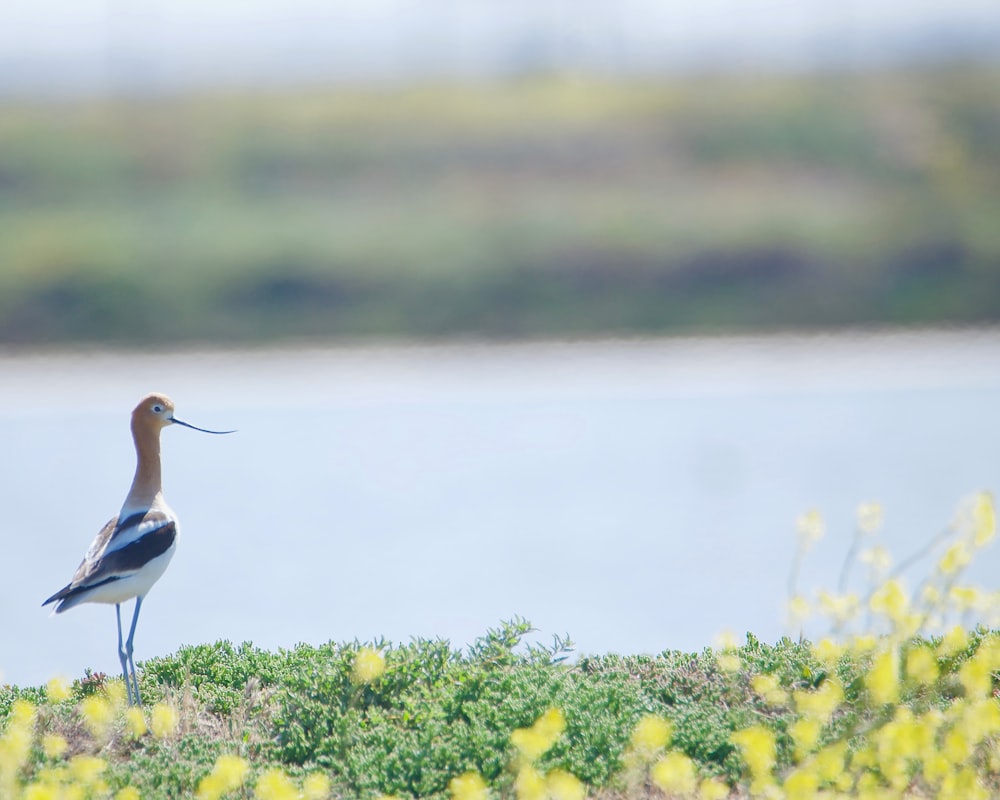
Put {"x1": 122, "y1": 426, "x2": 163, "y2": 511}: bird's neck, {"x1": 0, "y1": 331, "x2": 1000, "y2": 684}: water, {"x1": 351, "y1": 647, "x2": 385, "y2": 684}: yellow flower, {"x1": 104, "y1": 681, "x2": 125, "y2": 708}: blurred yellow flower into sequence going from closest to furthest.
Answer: {"x1": 351, "y1": 647, "x2": 385, "y2": 684}: yellow flower, {"x1": 104, "y1": 681, "x2": 125, "y2": 708}: blurred yellow flower, {"x1": 122, "y1": 426, "x2": 163, "y2": 511}: bird's neck, {"x1": 0, "y1": 331, "x2": 1000, "y2": 684}: water

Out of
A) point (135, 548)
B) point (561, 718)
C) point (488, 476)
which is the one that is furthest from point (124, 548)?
point (488, 476)

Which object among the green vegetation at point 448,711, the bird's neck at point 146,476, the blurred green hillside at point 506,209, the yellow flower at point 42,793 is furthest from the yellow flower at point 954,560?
the blurred green hillside at point 506,209

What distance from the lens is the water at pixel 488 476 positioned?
7.24 m

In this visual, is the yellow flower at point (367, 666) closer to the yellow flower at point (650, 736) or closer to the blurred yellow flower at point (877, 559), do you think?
the yellow flower at point (650, 736)

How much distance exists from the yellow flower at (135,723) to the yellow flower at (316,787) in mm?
464

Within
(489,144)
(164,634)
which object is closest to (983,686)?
(164,634)

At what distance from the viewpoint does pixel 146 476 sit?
173 inches

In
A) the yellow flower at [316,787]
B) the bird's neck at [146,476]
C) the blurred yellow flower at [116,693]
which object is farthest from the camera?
the bird's neck at [146,476]

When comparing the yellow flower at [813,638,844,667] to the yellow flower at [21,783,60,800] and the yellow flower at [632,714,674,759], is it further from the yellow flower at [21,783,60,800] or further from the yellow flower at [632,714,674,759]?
the yellow flower at [21,783,60,800]

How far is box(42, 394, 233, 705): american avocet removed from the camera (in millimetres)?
4148

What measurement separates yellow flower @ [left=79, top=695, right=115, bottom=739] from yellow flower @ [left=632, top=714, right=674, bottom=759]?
4.54 ft

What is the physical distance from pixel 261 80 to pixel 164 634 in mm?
22497

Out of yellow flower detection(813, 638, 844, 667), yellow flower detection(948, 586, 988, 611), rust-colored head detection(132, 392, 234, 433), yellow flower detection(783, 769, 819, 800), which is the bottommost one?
yellow flower detection(783, 769, 819, 800)

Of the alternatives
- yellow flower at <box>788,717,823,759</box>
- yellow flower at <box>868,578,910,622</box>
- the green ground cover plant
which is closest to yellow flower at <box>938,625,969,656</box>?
the green ground cover plant
